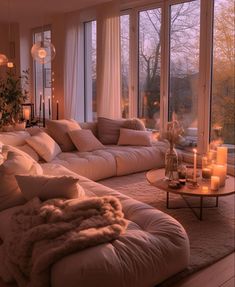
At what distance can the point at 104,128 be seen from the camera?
18.3ft

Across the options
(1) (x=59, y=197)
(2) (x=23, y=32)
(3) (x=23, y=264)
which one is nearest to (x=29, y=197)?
(1) (x=59, y=197)

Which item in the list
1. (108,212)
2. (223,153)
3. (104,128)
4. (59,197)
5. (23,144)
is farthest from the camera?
(104,128)

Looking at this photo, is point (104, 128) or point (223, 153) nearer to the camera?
point (223, 153)

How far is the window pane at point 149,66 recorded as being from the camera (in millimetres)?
6246

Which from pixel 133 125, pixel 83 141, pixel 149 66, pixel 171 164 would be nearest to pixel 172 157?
pixel 171 164

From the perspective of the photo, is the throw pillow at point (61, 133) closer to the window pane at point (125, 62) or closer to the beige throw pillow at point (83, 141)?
the beige throw pillow at point (83, 141)

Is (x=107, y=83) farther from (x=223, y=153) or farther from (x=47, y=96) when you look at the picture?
(x=223, y=153)

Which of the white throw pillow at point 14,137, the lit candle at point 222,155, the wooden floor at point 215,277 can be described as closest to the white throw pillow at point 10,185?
the wooden floor at point 215,277

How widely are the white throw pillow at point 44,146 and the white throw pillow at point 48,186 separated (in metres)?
1.76

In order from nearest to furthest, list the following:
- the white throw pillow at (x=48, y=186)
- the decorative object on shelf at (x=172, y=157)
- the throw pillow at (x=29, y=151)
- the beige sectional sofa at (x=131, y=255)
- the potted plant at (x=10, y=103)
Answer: the beige sectional sofa at (x=131, y=255)
the white throw pillow at (x=48, y=186)
the decorative object on shelf at (x=172, y=157)
the throw pillow at (x=29, y=151)
the potted plant at (x=10, y=103)

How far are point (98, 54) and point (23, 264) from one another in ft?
17.4

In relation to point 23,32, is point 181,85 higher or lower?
lower

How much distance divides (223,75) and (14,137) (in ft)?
10.1

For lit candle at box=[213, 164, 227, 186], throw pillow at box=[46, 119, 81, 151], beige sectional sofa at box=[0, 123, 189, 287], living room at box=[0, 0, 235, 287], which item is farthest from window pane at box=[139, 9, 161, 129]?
beige sectional sofa at box=[0, 123, 189, 287]
